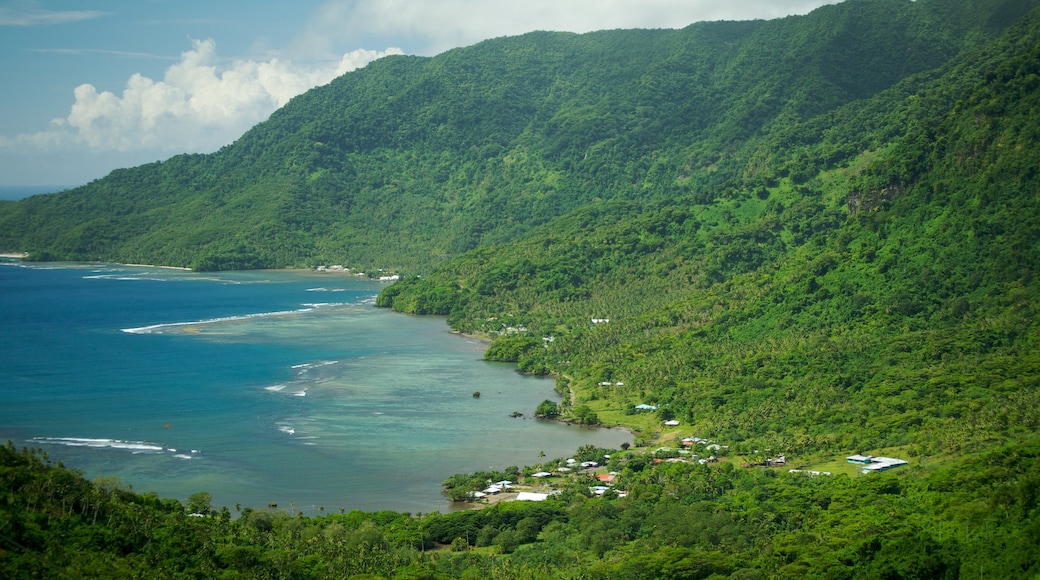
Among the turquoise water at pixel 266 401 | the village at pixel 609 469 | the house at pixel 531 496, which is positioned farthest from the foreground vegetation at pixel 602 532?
the turquoise water at pixel 266 401

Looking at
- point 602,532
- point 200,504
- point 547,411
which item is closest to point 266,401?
point 547,411

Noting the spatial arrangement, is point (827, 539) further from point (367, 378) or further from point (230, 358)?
point (230, 358)

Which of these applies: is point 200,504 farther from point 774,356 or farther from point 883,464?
point 774,356

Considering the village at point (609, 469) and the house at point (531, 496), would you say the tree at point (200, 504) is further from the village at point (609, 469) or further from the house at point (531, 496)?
the house at point (531, 496)

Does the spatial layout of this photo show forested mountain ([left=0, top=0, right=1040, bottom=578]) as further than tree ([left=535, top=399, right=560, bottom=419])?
No

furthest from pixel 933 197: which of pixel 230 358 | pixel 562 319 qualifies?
pixel 230 358

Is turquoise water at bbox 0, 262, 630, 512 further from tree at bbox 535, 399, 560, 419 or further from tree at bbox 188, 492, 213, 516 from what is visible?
Answer: tree at bbox 188, 492, 213, 516

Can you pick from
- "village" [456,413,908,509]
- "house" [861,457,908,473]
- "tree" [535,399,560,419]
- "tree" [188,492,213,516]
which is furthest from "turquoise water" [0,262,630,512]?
"house" [861,457,908,473]

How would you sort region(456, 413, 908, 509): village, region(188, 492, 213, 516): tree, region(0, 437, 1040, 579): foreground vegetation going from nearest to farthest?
region(0, 437, 1040, 579): foreground vegetation, region(188, 492, 213, 516): tree, region(456, 413, 908, 509): village
